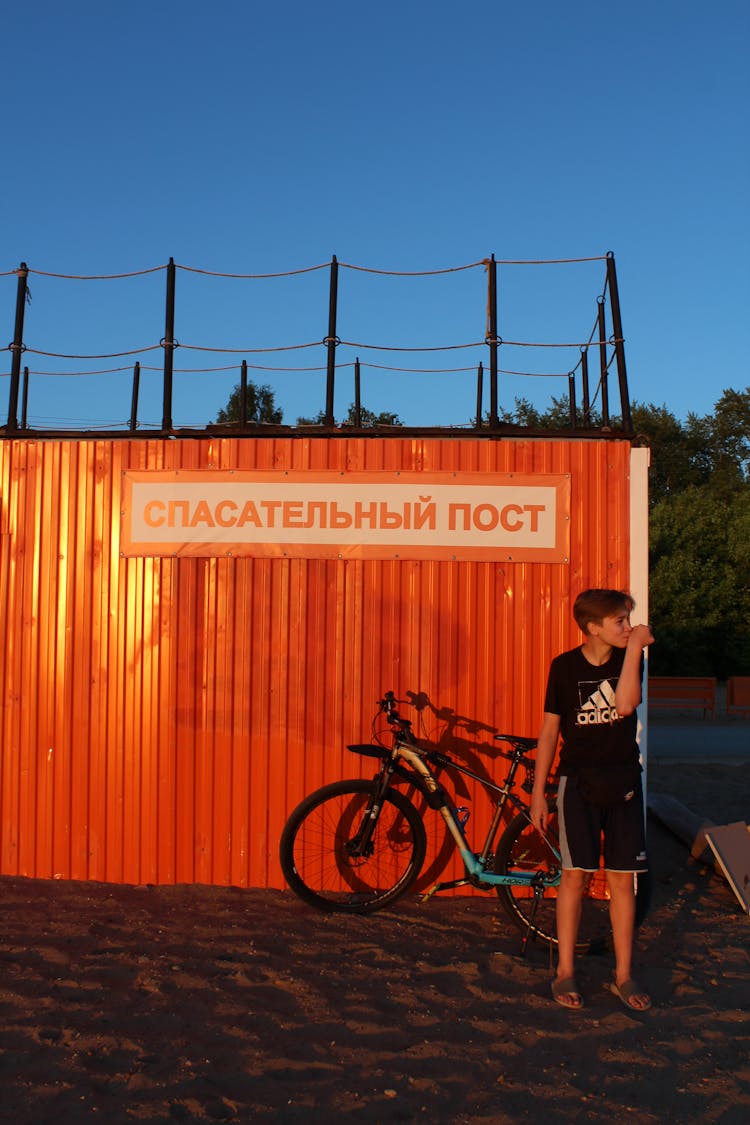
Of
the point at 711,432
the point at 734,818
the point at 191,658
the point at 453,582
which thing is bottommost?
the point at 734,818

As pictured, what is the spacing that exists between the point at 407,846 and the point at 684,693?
1387 cm

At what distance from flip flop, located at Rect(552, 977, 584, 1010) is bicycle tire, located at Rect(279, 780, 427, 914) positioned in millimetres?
1315

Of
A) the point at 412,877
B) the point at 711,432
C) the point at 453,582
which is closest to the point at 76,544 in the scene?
the point at 453,582

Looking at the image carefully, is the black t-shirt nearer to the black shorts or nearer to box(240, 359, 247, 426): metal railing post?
the black shorts

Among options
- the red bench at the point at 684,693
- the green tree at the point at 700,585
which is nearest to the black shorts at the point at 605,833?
the red bench at the point at 684,693

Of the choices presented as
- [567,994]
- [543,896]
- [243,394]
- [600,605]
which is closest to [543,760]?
[600,605]

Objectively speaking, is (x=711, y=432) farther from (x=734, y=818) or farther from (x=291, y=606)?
(x=291, y=606)

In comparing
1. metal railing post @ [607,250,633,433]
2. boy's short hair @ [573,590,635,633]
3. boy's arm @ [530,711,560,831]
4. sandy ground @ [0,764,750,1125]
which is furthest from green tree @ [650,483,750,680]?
boy's short hair @ [573,590,635,633]

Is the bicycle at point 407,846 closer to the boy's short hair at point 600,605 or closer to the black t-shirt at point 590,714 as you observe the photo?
the black t-shirt at point 590,714

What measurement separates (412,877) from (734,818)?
4276mm

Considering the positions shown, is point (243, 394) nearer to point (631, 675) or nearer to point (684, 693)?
point (631, 675)

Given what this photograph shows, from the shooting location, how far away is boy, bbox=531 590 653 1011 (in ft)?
13.5

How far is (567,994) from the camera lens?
3.99 m

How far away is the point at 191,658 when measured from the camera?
228 inches
